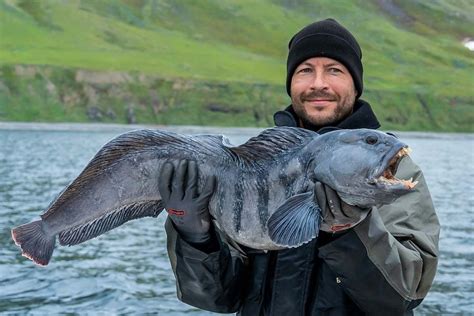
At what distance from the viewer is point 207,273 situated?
4613 millimetres

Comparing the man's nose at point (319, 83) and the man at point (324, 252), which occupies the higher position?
the man's nose at point (319, 83)

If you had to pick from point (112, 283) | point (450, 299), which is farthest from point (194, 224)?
point (450, 299)

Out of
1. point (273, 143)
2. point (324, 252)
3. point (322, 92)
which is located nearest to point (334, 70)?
point (322, 92)

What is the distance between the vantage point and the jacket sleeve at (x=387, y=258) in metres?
4.15

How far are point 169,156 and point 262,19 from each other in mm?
173435

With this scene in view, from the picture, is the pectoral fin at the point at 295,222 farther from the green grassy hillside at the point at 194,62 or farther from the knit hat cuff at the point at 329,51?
the green grassy hillside at the point at 194,62

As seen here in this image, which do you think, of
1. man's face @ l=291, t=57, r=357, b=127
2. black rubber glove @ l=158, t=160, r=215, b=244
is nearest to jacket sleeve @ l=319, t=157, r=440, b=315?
black rubber glove @ l=158, t=160, r=215, b=244

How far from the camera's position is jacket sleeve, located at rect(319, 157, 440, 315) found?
4.15 m

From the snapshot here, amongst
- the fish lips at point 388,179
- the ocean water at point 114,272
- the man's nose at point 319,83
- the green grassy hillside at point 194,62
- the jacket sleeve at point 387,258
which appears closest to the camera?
the fish lips at point 388,179

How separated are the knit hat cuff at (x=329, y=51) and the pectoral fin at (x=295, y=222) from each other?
5.00 ft

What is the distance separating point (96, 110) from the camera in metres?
99.1

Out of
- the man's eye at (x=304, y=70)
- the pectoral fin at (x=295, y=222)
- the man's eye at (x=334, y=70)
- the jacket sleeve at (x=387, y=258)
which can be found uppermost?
the man's eye at (x=334, y=70)

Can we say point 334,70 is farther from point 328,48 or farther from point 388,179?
point 388,179

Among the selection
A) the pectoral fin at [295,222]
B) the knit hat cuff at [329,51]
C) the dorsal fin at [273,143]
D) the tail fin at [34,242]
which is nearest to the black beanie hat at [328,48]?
the knit hat cuff at [329,51]
